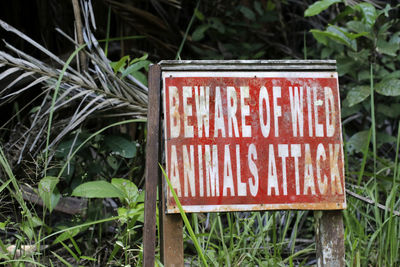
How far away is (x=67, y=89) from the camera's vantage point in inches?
75.2

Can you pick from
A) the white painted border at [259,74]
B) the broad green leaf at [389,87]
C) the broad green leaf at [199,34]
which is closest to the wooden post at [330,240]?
the white painted border at [259,74]

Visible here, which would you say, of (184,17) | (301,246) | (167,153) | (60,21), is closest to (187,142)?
(167,153)

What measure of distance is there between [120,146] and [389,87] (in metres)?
1.23

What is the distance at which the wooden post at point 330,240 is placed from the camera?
55.7 inches

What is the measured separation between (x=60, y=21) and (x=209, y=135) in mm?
1608

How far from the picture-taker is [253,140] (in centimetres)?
141

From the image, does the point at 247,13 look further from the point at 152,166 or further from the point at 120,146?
the point at 152,166

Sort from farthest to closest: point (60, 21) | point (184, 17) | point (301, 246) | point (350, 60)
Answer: point (184, 17) → point (60, 21) → point (350, 60) → point (301, 246)

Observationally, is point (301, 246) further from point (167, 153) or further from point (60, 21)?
point (60, 21)

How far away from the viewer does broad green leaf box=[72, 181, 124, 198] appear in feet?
5.27

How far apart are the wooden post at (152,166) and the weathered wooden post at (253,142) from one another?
0.06ft

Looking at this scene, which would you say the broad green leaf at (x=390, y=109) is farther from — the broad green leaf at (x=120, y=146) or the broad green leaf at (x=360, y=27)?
the broad green leaf at (x=120, y=146)

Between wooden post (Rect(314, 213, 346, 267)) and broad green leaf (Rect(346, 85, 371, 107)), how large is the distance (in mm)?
908

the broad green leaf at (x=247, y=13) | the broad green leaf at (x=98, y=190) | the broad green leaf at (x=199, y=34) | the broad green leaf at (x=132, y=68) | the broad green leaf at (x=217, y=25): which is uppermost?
the broad green leaf at (x=247, y=13)
